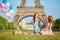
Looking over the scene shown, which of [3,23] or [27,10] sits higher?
[27,10]

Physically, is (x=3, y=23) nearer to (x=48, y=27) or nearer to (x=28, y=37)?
(x=28, y=37)

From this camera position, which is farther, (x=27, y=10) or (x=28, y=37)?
(x=27, y=10)

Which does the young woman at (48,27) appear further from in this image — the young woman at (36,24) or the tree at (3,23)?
the tree at (3,23)

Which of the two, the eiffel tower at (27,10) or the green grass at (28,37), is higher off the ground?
the eiffel tower at (27,10)

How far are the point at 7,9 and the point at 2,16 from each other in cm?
→ 10

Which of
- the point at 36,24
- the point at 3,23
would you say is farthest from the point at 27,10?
the point at 3,23

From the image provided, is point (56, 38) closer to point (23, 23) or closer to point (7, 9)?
point (23, 23)

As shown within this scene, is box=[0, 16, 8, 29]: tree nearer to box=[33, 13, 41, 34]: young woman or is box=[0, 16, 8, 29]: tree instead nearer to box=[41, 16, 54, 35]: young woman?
box=[33, 13, 41, 34]: young woman

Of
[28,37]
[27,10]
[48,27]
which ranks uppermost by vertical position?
[27,10]

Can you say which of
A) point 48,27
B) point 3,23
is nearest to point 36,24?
point 48,27

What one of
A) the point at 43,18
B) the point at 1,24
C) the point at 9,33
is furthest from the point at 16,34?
the point at 43,18

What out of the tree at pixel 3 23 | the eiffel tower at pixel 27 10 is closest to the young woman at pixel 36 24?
the eiffel tower at pixel 27 10

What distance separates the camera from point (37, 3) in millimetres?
1807

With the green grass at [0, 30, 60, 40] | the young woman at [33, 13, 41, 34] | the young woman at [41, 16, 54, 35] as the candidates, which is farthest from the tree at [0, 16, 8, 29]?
the young woman at [41, 16, 54, 35]
